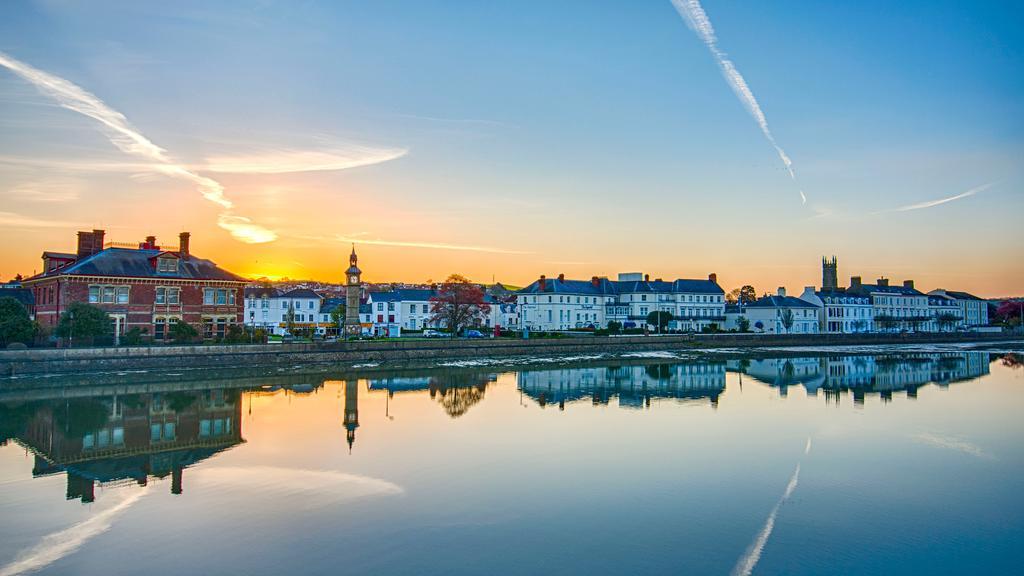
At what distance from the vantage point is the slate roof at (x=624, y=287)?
2921 inches

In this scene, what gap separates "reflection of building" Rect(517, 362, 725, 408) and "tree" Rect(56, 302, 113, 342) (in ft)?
73.6

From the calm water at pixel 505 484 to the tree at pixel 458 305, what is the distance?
104ft

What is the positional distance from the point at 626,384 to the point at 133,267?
98.9 ft

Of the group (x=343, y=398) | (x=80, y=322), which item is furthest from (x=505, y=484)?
(x=80, y=322)

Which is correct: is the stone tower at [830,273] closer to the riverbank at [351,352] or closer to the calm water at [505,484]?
the riverbank at [351,352]

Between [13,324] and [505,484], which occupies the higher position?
[13,324]

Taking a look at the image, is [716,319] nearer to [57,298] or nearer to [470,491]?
[57,298]

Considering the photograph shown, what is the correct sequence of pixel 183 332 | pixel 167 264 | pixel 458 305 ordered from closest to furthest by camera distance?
pixel 183 332 → pixel 167 264 → pixel 458 305

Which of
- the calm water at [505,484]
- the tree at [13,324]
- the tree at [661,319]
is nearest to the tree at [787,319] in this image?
the tree at [661,319]

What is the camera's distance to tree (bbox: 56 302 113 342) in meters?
34.6

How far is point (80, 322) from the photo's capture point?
34594mm

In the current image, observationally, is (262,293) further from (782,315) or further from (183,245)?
(782,315)

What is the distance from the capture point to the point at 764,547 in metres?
10.7

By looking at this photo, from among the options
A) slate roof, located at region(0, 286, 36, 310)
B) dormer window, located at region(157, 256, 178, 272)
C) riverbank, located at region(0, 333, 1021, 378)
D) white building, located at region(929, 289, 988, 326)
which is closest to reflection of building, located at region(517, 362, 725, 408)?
riverbank, located at region(0, 333, 1021, 378)
